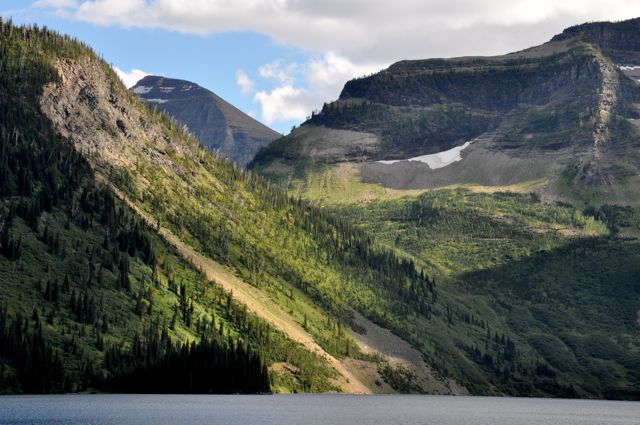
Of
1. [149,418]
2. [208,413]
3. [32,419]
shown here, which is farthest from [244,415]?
[32,419]

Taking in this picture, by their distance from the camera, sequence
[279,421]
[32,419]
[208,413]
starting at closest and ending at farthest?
[32,419] → [279,421] → [208,413]

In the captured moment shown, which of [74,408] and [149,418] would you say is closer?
[149,418]

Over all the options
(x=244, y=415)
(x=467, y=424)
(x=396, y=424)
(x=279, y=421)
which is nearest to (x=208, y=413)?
(x=244, y=415)

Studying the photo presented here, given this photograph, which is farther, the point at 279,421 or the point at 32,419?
the point at 279,421

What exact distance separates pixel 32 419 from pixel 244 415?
Answer: 4058cm

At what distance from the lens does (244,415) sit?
191750 mm

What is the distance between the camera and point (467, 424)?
7712 inches

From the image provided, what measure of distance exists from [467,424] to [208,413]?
48504 mm

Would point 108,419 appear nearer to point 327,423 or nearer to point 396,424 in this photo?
point 327,423

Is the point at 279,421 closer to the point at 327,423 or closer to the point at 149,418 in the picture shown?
the point at 327,423

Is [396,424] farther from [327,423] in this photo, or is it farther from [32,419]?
[32,419]

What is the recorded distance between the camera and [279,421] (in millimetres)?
180250

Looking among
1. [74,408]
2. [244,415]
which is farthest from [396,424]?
[74,408]

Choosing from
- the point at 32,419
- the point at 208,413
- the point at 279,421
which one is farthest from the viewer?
the point at 208,413
